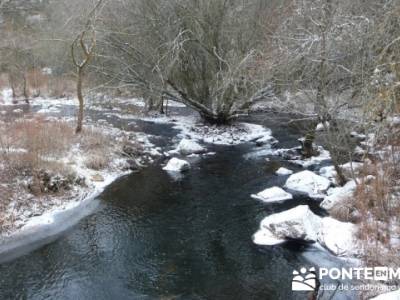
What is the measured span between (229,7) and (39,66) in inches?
625

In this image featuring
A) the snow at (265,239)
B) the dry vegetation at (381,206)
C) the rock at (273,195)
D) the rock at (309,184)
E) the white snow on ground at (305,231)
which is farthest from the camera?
the rock at (309,184)

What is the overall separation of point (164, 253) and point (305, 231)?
2.45 m

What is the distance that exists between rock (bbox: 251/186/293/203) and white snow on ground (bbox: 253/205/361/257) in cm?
154

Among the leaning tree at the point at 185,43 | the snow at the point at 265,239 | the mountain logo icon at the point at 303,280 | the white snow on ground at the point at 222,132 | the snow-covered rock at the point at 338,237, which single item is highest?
the leaning tree at the point at 185,43

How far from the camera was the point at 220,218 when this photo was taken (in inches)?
350

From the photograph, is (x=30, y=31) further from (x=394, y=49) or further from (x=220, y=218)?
(x=394, y=49)

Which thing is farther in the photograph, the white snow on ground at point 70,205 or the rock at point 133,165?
the rock at point 133,165

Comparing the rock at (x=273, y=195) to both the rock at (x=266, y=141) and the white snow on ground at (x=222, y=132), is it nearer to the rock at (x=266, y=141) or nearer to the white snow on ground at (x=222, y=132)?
the rock at (x=266, y=141)

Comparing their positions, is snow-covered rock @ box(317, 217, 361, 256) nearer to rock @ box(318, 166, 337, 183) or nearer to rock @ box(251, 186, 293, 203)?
rock @ box(251, 186, 293, 203)

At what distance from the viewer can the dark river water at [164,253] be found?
6.46 metres

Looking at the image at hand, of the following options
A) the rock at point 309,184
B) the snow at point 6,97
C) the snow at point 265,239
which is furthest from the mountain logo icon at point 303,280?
the snow at point 6,97

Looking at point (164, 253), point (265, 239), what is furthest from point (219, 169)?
point (164, 253)

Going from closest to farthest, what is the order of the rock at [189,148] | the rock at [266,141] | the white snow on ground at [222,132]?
the rock at [189,148] → the rock at [266,141] → the white snow on ground at [222,132]

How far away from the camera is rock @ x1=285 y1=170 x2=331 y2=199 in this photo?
33.2 ft
